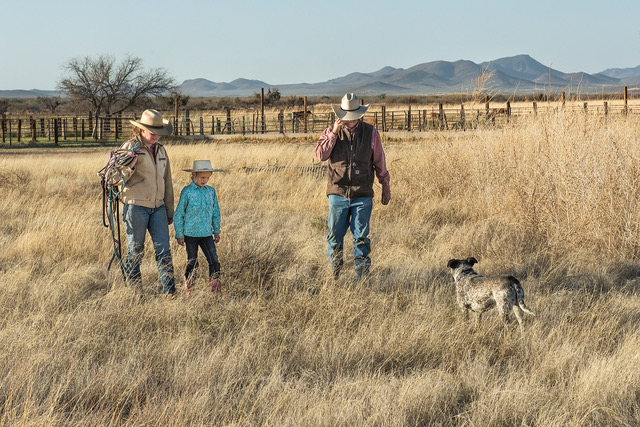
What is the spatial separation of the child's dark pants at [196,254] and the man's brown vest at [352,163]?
1.12m

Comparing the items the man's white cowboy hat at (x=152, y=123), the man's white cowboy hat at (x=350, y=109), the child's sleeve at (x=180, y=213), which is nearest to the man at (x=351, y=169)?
the man's white cowboy hat at (x=350, y=109)

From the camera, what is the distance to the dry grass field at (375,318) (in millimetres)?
3291

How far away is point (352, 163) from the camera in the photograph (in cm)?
523

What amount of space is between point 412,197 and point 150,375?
6.31 m

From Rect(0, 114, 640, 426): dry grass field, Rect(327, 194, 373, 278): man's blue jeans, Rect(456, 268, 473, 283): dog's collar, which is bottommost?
Rect(0, 114, 640, 426): dry grass field

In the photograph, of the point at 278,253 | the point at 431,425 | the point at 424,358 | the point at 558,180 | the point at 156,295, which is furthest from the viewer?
the point at 558,180

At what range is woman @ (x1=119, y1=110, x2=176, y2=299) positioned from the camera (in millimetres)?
4781

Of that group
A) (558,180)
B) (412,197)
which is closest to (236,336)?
(558,180)

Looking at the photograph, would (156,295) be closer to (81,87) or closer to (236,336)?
(236,336)

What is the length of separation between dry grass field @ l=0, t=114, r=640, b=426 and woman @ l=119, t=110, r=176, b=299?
0.29 m

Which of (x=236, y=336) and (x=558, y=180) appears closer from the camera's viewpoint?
(x=236, y=336)

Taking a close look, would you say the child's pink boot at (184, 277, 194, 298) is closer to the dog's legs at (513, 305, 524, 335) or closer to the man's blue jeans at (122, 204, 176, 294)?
the man's blue jeans at (122, 204, 176, 294)

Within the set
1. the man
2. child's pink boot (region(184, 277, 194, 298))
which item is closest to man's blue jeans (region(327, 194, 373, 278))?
the man

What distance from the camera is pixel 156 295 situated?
201 inches
